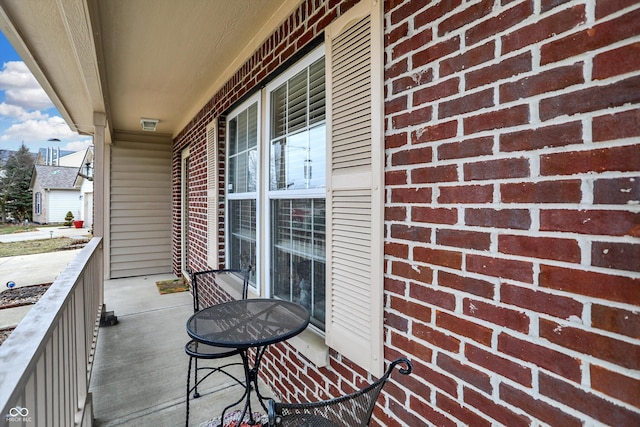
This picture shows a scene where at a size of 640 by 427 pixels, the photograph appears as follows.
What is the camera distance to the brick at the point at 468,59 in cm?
101

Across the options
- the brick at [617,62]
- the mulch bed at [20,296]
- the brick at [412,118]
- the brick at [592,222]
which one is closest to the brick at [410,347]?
the brick at [592,222]

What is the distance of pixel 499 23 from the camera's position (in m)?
0.98

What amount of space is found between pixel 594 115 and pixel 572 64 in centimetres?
15

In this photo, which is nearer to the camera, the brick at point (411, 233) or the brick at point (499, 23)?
the brick at point (499, 23)

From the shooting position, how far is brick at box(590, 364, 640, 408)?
719mm

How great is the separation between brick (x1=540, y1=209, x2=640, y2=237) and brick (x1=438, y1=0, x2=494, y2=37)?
665 mm

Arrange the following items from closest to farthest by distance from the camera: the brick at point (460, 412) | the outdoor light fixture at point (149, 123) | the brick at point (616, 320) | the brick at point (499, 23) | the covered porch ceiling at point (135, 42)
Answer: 1. the brick at point (616, 320)
2. the brick at point (499, 23)
3. the brick at point (460, 412)
4. the covered porch ceiling at point (135, 42)
5. the outdoor light fixture at point (149, 123)

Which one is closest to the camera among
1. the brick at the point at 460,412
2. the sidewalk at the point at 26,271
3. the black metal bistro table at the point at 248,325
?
the brick at the point at 460,412

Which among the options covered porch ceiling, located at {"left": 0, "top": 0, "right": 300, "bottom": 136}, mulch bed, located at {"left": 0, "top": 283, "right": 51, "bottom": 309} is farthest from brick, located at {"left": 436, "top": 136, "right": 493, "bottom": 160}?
mulch bed, located at {"left": 0, "top": 283, "right": 51, "bottom": 309}

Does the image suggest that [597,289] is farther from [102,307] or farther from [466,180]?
[102,307]

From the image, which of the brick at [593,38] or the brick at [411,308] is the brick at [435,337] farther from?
the brick at [593,38]

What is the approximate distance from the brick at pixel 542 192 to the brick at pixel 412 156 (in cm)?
30

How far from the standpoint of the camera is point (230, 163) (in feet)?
11.8

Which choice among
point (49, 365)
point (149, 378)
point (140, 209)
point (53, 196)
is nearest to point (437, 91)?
point (49, 365)
